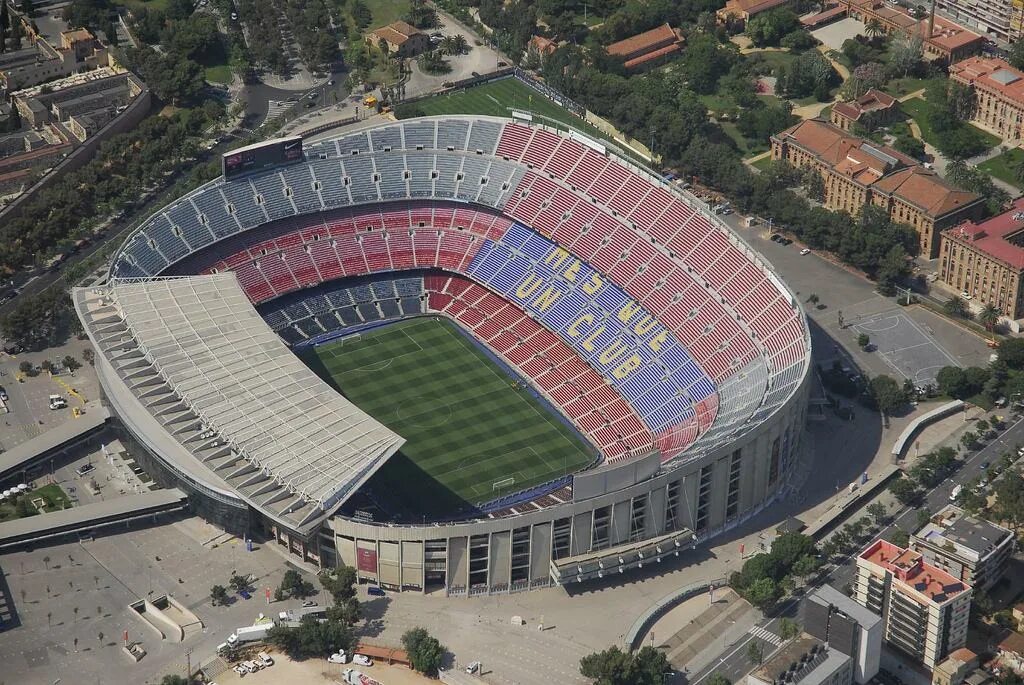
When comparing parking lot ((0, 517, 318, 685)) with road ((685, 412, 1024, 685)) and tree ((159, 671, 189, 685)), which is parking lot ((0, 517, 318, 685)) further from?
road ((685, 412, 1024, 685))

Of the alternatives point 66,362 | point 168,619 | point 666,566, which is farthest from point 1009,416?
point 66,362

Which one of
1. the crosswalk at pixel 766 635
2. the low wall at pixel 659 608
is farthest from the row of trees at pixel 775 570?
the crosswalk at pixel 766 635

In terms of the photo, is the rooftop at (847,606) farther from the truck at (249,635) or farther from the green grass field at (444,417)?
the truck at (249,635)

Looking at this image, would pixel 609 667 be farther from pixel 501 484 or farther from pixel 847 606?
pixel 501 484

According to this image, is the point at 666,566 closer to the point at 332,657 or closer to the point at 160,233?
the point at 332,657

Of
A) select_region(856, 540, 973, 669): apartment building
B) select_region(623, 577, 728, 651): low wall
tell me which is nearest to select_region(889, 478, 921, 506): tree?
select_region(856, 540, 973, 669): apartment building

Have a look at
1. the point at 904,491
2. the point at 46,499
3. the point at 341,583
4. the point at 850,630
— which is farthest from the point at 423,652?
the point at 904,491
